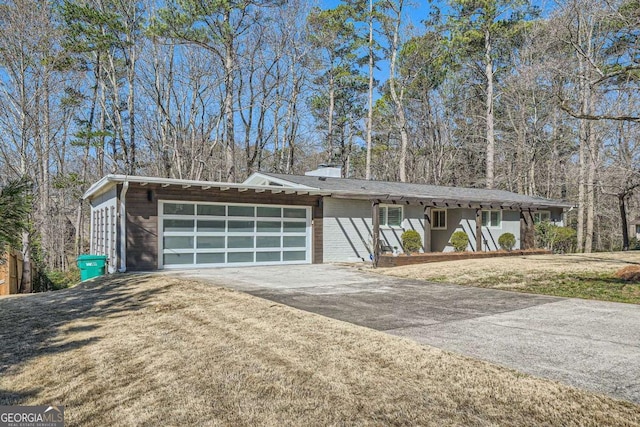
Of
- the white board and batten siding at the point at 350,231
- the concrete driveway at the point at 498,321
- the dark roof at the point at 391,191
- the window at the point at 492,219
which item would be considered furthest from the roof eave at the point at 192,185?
the window at the point at 492,219

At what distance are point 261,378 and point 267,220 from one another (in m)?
10.1

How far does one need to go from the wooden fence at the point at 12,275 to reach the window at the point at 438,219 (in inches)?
581

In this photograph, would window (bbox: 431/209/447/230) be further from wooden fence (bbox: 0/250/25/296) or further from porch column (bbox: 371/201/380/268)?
wooden fence (bbox: 0/250/25/296)

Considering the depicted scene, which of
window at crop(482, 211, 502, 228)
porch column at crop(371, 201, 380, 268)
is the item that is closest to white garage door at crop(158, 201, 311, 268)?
porch column at crop(371, 201, 380, 268)

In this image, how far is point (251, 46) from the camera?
25.2 meters

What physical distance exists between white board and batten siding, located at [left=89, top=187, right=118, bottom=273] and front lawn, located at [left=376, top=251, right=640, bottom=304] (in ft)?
25.2

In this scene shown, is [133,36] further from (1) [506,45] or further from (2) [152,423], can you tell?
(2) [152,423]

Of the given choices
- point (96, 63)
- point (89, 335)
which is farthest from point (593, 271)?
point (96, 63)

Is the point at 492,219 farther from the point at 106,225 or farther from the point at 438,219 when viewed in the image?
the point at 106,225

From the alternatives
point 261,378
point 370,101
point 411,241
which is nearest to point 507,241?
point 411,241

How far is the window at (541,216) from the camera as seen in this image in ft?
67.5

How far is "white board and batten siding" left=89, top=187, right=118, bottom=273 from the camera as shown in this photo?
1191 centimetres

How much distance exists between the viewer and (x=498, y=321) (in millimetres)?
5609

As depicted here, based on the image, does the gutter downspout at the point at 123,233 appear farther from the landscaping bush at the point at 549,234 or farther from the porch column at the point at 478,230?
the landscaping bush at the point at 549,234
